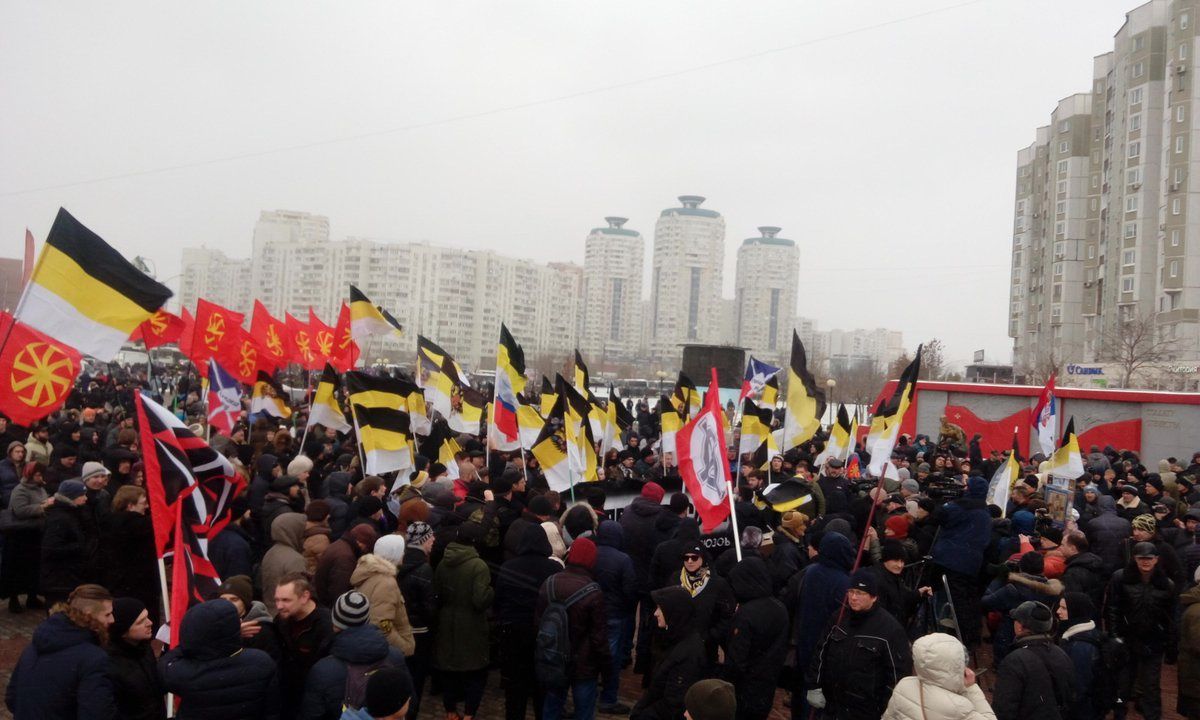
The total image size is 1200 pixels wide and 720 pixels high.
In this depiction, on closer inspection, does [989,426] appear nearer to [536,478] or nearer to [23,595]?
[536,478]

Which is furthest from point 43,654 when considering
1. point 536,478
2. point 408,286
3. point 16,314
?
point 408,286

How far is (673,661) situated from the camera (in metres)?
5.54

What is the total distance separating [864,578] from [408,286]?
141393mm

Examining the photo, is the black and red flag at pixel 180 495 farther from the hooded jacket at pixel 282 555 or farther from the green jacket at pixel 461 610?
the green jacket at pixel 461 610

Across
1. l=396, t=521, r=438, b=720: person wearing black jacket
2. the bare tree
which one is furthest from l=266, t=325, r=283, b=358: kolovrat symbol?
the bare tree

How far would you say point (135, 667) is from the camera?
4688mm

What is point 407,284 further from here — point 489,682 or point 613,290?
point 489,682

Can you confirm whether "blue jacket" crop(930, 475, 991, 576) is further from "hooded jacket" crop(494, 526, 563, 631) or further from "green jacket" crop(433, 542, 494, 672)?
"green jacket" crop(433, 542, 494, 672)

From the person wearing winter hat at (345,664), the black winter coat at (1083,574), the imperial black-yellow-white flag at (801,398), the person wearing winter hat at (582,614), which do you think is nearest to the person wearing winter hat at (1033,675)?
the black winter coat at (1083,574)

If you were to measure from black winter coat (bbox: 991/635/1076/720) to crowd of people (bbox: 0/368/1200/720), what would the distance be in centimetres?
1

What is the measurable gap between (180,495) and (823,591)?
14.0ft

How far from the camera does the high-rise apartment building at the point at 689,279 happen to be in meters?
189

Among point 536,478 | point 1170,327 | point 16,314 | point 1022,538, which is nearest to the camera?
point 16,314

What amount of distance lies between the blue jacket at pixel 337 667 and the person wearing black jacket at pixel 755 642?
7.50ft
